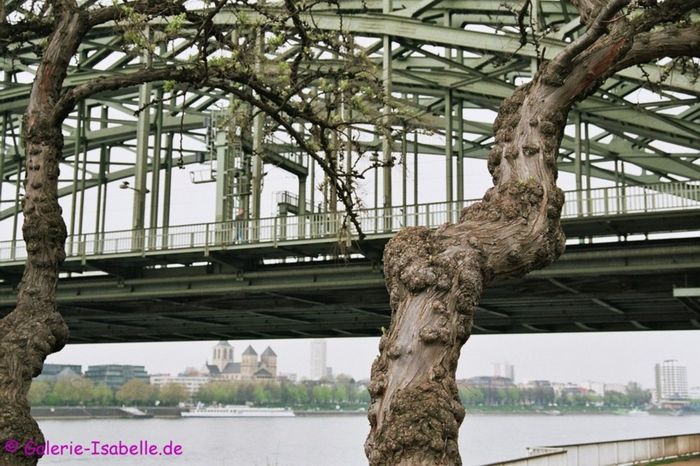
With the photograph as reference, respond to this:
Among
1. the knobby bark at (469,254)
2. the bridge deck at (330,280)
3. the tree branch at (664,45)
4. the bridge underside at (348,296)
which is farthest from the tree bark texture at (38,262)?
the bridge underside at (348,296)

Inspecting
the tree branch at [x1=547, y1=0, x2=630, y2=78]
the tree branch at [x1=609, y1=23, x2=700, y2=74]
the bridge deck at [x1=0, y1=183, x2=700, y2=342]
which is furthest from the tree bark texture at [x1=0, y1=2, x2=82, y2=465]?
the bridge deck at [x1=0, y1=183, x2=700, y2=342]

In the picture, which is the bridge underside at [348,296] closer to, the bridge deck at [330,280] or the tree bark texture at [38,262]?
the bridge deck at [330,280]

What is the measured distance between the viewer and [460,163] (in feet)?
117

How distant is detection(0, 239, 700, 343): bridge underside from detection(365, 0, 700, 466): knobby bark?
21.3 meters

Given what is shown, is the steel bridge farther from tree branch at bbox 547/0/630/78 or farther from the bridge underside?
tree branch at bbox 547/0/630/78

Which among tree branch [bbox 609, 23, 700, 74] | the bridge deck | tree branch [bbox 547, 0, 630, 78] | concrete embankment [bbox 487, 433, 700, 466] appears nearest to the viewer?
tree branch [bbox 547, 0, 630, 78]

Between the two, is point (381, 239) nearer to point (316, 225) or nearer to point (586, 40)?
point (316, 225)

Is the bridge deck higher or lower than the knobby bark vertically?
higher

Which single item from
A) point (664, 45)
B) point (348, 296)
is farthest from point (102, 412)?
point (664, 45)

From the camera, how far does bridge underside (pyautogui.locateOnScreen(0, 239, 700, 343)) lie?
26.8 meters

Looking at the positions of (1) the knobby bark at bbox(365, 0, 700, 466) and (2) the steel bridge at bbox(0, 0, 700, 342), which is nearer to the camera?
(1) the knobby bark at bbox(365, 0, 700, 466)

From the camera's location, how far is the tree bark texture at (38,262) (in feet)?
24.6

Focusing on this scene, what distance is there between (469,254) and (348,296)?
2866cm

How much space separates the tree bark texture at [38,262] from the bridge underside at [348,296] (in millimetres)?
19065
